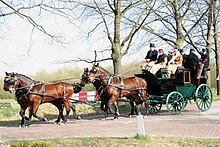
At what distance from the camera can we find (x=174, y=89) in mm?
17531

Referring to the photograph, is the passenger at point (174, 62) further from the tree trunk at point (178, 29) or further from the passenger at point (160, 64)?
the tree trunk at point (178, 29)

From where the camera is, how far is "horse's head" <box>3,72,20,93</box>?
585 inches

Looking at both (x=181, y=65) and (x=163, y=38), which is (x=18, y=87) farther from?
(x=163, y=38)

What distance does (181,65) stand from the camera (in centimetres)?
1777

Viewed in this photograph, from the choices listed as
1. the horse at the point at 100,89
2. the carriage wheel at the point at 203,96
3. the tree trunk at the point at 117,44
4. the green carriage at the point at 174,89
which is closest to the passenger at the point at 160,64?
the green carriage at the point at 174,89

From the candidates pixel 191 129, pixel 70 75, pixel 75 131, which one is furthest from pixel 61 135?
pixel 70 75

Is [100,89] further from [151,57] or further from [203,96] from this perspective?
[203,96]

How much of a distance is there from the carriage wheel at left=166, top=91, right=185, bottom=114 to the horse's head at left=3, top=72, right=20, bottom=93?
6.28m

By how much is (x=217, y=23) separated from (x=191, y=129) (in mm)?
19706

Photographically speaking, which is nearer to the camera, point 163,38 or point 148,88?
point 148,88

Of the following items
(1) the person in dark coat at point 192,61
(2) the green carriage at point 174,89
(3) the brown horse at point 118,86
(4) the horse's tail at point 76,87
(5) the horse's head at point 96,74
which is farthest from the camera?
(1) the person in dark coat at point 192,61

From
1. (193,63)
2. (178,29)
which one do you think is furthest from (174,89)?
(178,29)

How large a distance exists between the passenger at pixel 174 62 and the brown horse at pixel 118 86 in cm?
126

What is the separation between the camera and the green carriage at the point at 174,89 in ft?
57.0
